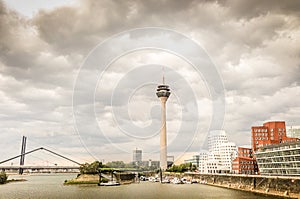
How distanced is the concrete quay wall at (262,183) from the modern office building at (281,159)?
1101 cm

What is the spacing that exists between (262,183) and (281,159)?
55.5ft

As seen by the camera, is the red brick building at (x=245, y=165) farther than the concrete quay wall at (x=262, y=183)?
Yes

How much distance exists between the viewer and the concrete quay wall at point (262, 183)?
220 feet

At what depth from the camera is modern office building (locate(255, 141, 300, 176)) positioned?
8569 cm

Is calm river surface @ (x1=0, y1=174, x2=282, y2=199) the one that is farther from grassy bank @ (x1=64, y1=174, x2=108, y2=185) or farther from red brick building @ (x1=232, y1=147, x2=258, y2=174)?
red brick building @ (x1=232, y1=147, x2=258, y2=174)

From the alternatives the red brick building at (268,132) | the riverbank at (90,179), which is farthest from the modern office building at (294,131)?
the riverbank at (90,179)

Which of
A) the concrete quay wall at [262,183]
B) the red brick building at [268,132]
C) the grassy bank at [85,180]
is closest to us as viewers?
the concrete quay wall at [262,183]

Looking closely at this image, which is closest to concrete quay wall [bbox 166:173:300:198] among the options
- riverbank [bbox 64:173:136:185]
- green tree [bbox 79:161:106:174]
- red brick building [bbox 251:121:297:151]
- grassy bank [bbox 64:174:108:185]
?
riverbank [bbox 64:173:136:185]

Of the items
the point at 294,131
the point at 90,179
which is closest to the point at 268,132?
the point at 294,131

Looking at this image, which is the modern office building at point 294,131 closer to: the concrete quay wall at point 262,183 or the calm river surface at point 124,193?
the concrete quay wall at point 262,183

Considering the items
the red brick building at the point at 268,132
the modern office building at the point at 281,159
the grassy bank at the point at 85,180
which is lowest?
the grassy bank at the point at 85,180

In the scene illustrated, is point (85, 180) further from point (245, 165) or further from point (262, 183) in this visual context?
point (245, 165)

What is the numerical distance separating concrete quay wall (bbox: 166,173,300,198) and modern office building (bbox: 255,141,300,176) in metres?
11.0

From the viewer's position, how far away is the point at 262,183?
8050 cm
